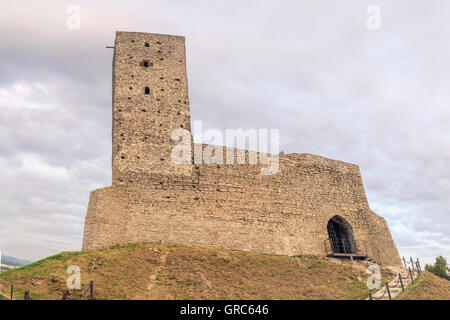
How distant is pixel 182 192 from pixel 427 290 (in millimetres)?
12735

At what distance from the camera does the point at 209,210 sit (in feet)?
71.3

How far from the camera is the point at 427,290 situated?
59.2ft

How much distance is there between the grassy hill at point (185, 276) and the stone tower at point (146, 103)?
449 centimetres

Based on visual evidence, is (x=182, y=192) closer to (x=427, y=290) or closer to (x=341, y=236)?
(x=341, y=236)

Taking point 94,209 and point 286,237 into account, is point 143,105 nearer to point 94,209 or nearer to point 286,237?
point 94,209

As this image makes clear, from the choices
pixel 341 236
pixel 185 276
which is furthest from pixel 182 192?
pixel 341 236

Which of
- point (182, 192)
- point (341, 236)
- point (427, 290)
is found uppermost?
point (182, 192)

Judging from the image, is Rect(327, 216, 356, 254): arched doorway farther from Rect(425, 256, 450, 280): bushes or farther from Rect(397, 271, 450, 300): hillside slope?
Rect(425, 256, 450, 280): bushes

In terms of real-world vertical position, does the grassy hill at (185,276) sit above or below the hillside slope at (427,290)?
above

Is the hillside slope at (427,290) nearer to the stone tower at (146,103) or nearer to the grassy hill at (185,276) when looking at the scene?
the grassy hill at (185,276)

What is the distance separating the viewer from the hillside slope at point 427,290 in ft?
55.7

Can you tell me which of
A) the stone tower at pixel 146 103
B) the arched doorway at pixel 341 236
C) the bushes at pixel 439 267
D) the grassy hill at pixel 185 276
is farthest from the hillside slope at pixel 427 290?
the bushes at pixel 439 267
